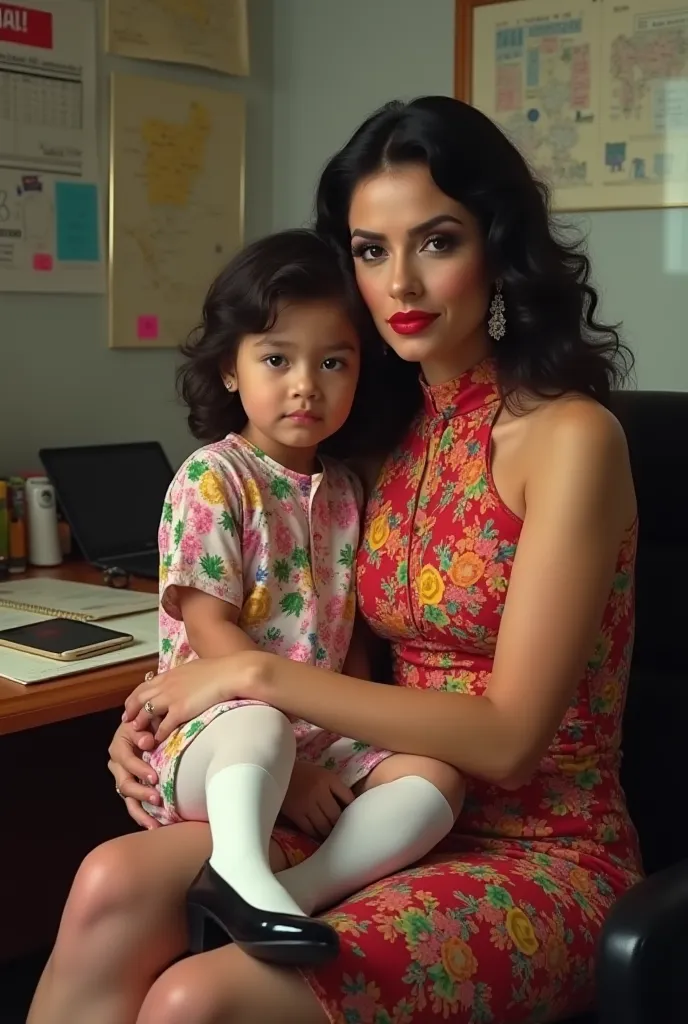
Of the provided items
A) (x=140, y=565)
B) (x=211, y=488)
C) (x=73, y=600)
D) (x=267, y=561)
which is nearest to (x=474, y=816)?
(x=267, y=561)

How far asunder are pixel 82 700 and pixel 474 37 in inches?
62.9

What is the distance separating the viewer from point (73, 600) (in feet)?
6.49

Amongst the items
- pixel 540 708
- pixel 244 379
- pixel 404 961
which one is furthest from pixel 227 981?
pixel 244 379

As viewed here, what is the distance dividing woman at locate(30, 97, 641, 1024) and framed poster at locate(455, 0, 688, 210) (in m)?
0.85

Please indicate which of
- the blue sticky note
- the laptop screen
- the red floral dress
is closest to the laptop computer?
the laptop screen

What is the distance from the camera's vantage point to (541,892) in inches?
51.2

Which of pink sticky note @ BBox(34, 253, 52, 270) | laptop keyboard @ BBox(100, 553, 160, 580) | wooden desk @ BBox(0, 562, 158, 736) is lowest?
wooden desk @ BBox(0, 562, 158, 736)

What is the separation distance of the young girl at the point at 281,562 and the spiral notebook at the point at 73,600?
376 mm

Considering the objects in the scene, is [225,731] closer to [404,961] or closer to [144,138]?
[404,961]

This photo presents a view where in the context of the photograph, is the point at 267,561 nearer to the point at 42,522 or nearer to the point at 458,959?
the point at 458,959

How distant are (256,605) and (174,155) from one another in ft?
4.66

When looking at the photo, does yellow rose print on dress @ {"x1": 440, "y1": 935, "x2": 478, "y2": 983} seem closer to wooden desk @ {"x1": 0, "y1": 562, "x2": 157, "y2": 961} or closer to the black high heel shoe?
the black high heel shoe

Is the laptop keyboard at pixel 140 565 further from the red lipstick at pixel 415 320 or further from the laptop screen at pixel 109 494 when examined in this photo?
the red lipstick at pixel 415 320

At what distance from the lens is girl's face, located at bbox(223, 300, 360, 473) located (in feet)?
4.82
